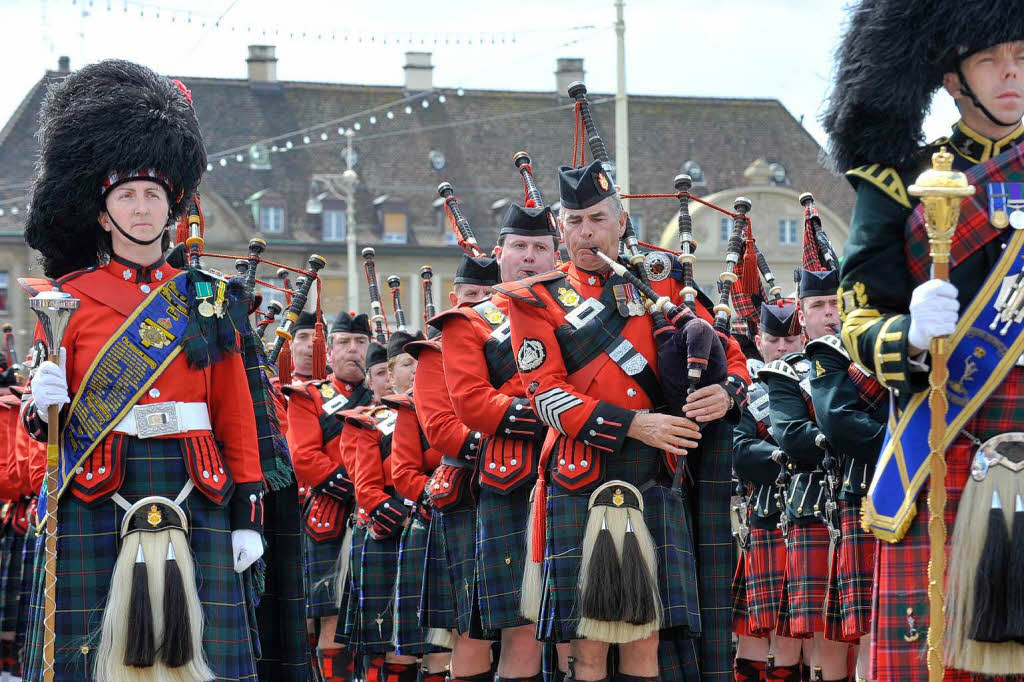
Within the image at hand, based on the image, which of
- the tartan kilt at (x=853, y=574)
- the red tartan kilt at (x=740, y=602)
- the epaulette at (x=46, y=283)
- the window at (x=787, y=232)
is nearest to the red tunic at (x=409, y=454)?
the red tartan kilt at (x=740, y=602)

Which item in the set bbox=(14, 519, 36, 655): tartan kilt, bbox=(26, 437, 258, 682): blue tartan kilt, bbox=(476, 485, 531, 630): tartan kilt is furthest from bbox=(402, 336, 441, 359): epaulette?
bbox=(14, 519, 36, 655): tartan kilt

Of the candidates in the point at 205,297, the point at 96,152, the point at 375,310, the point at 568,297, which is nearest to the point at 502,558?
the point at 568,297

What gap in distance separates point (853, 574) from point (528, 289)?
1977mm

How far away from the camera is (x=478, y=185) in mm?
48250

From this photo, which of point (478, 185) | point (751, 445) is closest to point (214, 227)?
point (478, 185)

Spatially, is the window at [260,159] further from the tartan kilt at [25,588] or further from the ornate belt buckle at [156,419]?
the ornate belt buckle at [156,419]

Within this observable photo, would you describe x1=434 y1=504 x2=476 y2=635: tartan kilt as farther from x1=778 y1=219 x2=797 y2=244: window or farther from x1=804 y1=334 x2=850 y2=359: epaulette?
x1=778 y1=219 x2=797 y2=244: window

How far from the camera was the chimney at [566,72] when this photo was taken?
5112cm

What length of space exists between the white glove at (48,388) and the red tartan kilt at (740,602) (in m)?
3.93

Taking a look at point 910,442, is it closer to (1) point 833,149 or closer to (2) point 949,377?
(2) point 949,377

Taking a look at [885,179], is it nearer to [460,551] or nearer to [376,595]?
[460,551]

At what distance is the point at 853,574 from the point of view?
720cm

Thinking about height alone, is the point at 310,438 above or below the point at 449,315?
below

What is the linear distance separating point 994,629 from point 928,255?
92cm
